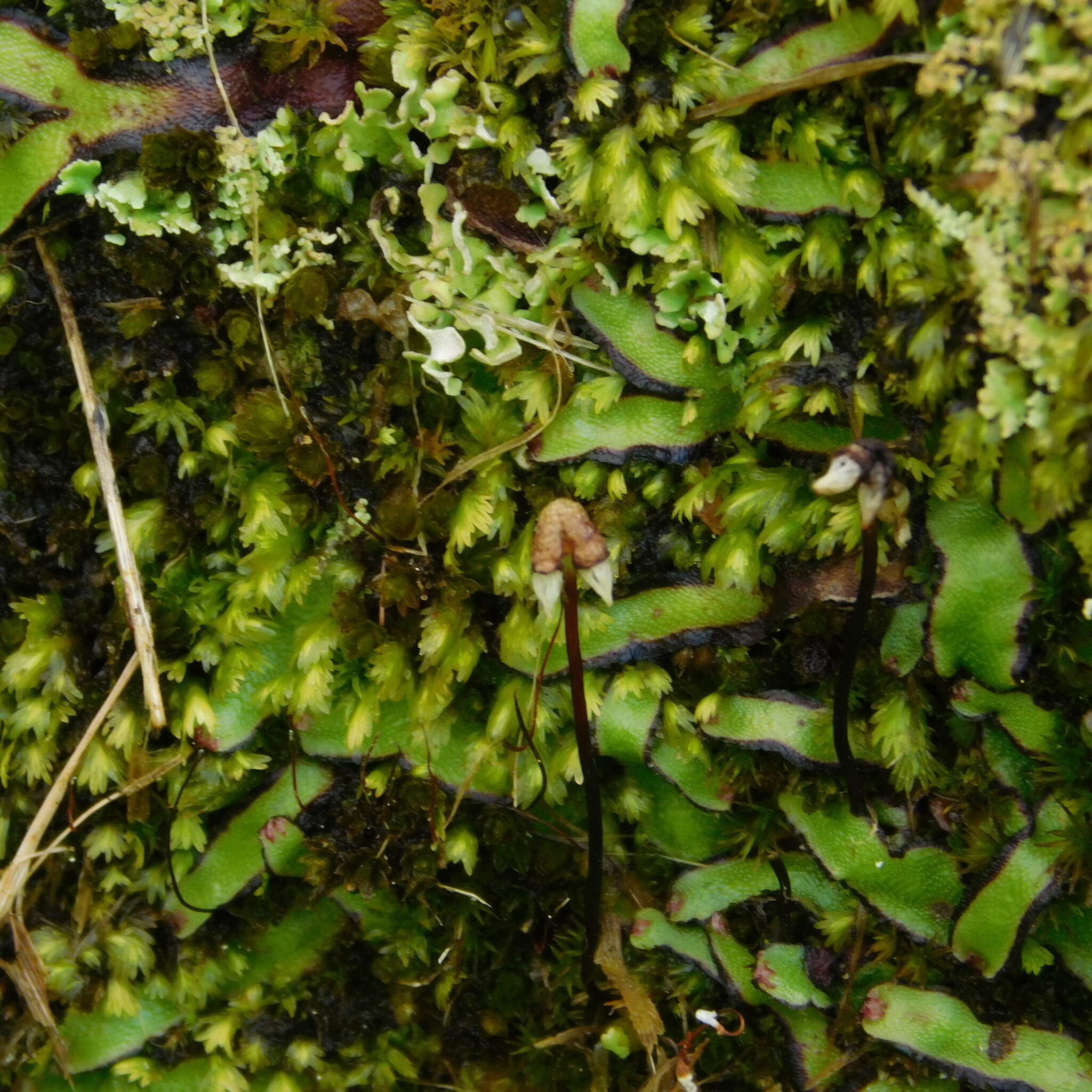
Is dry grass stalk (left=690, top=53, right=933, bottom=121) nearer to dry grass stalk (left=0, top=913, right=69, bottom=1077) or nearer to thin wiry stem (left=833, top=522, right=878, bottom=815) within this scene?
thin wiry stem (left=833, top=522, right=878, bottom=815)

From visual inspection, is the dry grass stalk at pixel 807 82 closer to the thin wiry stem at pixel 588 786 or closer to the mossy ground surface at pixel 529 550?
the mossy ground surface at pixel 529 550

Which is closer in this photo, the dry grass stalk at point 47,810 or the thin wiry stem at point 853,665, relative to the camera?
the thin wiry stem at point 853,665

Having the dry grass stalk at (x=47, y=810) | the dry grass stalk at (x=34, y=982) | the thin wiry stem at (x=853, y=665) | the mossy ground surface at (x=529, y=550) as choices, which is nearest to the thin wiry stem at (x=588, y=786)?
the mossy ground surface at (x=529, y=550)

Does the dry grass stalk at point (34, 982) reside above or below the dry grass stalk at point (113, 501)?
below

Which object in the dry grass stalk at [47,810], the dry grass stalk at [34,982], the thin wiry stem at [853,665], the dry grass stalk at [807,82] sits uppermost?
the dry grass stalk at [807,82]

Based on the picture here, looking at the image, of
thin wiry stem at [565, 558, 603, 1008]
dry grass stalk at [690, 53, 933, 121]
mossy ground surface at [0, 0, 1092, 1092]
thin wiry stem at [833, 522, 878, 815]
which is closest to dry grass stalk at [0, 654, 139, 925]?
mossy ground surface at [0, 0, 1092, 1092]

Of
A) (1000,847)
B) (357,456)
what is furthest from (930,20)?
(1000,847)

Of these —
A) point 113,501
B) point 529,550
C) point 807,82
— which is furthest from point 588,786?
point 807,82
